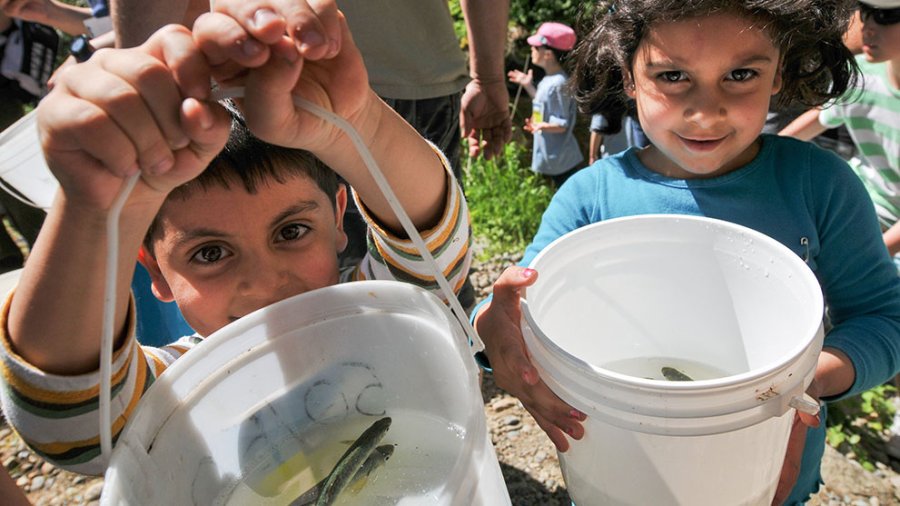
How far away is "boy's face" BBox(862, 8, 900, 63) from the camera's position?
2111 mm

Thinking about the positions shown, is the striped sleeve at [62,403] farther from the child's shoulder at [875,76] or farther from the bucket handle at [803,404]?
the child's shoulder at [875,76]

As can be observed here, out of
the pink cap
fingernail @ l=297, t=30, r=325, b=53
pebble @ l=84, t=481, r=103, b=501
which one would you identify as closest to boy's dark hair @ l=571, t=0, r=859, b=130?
fingernail @ l=297, t=30, r=325, b=53

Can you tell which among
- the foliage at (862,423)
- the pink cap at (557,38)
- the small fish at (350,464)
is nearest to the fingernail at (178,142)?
the small fish at (350,464)

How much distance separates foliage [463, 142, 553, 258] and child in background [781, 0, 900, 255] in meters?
1.85

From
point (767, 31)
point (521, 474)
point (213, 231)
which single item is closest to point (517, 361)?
point (213, 231)

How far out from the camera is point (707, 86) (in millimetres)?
1349

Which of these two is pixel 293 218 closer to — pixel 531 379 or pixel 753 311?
pixel 531 379

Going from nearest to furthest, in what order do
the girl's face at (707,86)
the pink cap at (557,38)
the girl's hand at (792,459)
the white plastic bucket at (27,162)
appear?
the girl's hand at (792,459)
the girl's face at (707,86)
the white plastic bucket at (27,162)
the pink cap at (557,38)

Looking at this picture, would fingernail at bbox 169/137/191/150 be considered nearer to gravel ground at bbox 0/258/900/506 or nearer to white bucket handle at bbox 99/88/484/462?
white bucket handle at bbox 99/88/484/462

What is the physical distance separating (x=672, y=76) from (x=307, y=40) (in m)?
0.96

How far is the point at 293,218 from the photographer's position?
1274 mm

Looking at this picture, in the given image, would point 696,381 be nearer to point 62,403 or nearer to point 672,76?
point 672,76

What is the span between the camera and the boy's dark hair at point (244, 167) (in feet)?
4.11

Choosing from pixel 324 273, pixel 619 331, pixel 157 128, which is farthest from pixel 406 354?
pixel 619 331
